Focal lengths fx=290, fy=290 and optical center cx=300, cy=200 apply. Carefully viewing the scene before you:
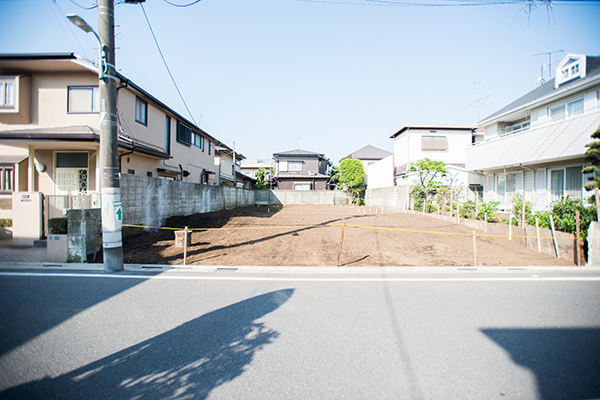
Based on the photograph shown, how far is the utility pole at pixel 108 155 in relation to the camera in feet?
21.3

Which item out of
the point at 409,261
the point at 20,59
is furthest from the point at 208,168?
the point at 409,261

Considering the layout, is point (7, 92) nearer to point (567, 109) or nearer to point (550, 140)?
point (550, 140)

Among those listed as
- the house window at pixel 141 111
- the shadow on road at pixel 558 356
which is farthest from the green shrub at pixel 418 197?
the house window at pixel 141 111

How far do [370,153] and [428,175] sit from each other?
31128 millimetres

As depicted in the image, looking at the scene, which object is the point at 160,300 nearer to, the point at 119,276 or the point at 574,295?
the point at 119,276

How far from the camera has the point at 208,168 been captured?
2520 cm

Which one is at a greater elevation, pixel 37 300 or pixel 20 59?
pixel 20 59

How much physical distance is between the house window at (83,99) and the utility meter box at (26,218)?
4.16m

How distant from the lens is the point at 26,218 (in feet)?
30.6

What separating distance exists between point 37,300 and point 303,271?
192 inches

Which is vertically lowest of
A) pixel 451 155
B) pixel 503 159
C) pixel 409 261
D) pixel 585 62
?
pixel 409 261

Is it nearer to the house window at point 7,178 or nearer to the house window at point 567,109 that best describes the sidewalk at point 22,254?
the house window at point 7,178

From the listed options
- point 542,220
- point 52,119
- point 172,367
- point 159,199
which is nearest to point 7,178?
point 52,119

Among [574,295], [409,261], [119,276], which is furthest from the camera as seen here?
[409,261]
